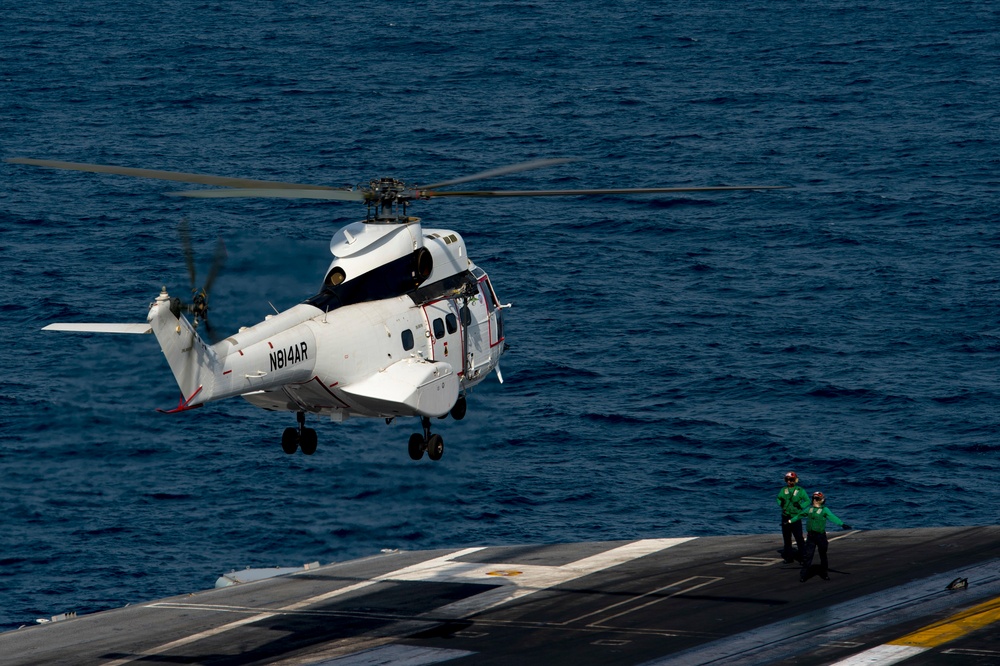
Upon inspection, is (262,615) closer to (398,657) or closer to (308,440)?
(398,657)

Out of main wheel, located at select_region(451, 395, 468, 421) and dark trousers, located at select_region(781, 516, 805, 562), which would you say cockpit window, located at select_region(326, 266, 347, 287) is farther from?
dark trousers, located at select_region(781, 516, 805, 562)

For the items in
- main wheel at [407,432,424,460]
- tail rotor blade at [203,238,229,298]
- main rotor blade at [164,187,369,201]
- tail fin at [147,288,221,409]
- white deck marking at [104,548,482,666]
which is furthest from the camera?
white deck marking at [104,548,482,666]

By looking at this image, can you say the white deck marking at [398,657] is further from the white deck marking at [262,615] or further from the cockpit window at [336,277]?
the cockpit window at [336,277]

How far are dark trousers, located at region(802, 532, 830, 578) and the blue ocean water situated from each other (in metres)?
18.5

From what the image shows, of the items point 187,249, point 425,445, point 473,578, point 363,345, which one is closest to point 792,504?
point 473,578

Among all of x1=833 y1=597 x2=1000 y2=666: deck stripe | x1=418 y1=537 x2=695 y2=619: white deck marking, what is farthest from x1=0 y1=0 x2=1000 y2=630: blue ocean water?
x1=833 y1=597 x2=1000 y2=666: deck stripe

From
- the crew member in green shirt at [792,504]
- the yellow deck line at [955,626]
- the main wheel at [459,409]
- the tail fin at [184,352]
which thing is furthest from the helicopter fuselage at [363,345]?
the yellow deck line at [955,626]

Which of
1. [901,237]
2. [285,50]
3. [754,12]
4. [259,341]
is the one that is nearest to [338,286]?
[259,341]

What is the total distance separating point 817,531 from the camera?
45.2 m

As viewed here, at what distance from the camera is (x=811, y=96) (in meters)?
121

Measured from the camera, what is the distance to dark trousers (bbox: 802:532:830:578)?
45.7 meters

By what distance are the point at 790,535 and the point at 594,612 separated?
22.4 ft

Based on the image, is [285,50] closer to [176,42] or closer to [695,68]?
[176,42]

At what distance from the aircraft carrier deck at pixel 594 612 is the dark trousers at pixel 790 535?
0.62 meters
